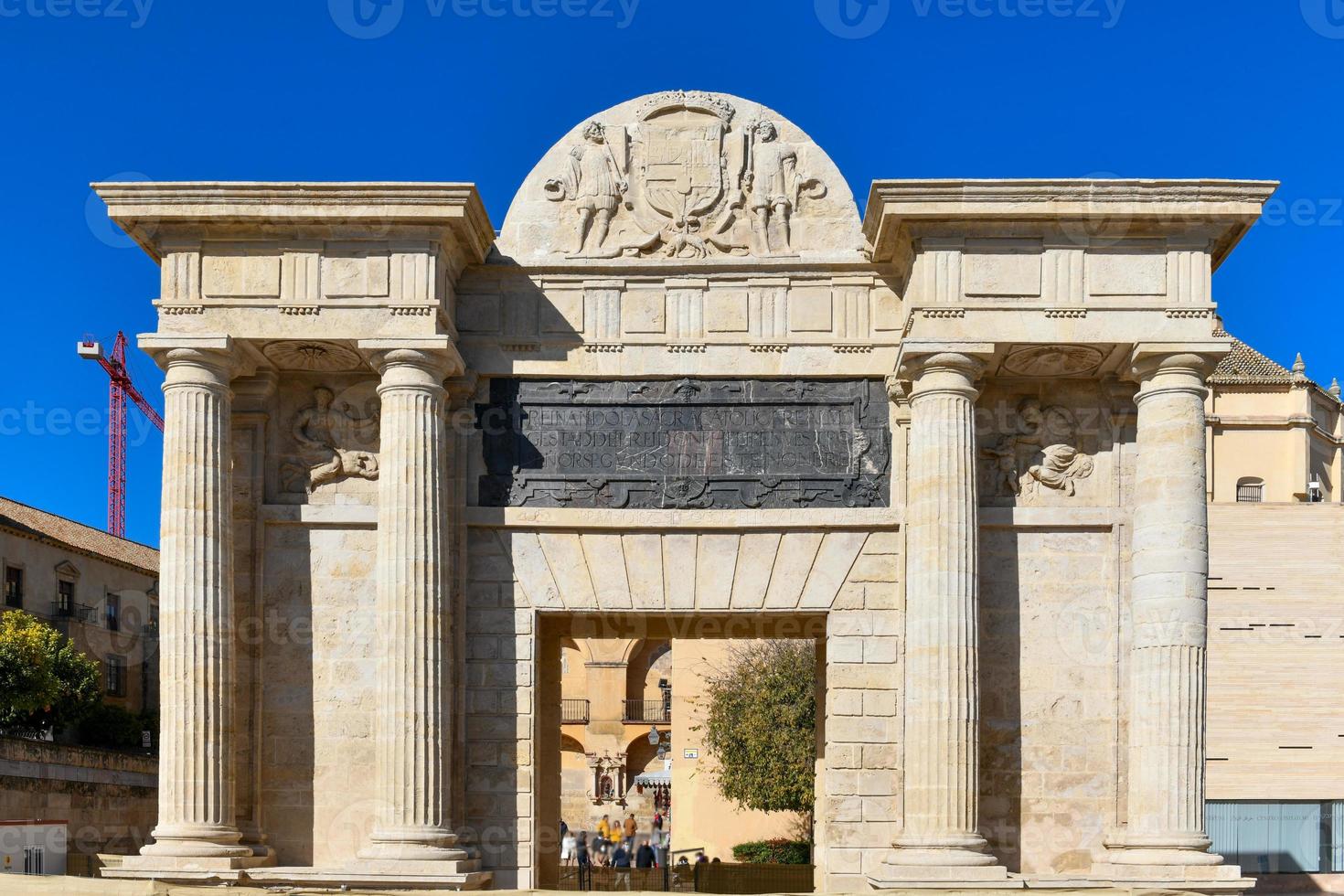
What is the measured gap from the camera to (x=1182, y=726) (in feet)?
51.4

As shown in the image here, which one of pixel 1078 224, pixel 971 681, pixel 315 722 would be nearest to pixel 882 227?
pixel 1078 224

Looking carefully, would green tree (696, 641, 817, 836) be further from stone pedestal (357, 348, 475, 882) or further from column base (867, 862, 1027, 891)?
stone pedestal (357, 348, 475, 882)

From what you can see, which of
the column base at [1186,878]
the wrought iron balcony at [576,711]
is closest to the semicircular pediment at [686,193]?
the column base at [1186,878]

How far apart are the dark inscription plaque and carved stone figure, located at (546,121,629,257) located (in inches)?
65.4

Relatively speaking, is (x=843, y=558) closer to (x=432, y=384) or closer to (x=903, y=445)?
(x=903, y=445)

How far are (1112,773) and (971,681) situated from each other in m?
2.02

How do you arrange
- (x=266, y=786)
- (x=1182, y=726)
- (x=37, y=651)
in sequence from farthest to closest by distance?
(x=37, y=651)
(x=266, y=786)
(x=1182, y=726)

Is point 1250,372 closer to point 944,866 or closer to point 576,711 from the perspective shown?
point 576,711

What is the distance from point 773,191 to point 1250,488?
116ft

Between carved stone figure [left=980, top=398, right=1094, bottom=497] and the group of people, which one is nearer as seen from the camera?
carved stone figure [left=980, top=398, right=1094, bottom=497]

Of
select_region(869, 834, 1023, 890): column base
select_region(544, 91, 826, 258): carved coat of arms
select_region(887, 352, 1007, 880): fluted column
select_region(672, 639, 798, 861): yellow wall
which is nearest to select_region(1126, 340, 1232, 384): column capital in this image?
select_region(887, 352, 1007, 880): fluted column

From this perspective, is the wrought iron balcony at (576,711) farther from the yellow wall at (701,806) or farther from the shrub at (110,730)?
the shrub at (110,730)

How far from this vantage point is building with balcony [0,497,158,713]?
4394cm

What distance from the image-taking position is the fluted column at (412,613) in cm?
1584
